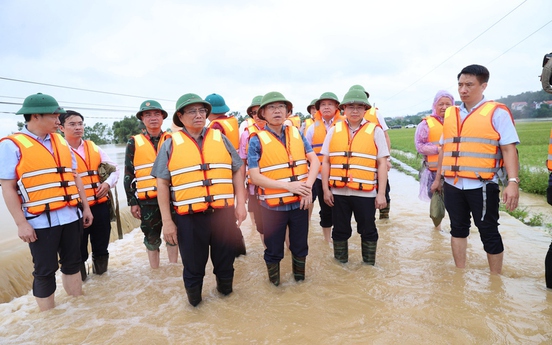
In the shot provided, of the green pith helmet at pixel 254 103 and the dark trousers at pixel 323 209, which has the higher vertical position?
the green pith helmet at pixel 254 103

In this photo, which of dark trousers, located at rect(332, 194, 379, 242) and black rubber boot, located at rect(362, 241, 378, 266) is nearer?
dark trousers, located at rect(332, 194, 379, 242)

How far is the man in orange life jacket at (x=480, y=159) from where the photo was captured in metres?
3.13

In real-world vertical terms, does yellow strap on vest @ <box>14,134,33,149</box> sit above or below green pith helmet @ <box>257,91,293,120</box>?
below

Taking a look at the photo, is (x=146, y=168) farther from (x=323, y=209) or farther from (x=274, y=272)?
(x=323, y=209)

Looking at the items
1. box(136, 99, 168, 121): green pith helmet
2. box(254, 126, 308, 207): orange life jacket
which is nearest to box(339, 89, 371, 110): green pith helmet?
box(254, 126, 308, 207): orange life jacket

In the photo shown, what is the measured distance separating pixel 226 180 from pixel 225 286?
3.98ft

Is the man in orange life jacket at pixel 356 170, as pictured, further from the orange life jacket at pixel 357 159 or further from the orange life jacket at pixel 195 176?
the orange life jacket at pixel 195 176

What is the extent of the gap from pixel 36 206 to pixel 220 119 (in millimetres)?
2447

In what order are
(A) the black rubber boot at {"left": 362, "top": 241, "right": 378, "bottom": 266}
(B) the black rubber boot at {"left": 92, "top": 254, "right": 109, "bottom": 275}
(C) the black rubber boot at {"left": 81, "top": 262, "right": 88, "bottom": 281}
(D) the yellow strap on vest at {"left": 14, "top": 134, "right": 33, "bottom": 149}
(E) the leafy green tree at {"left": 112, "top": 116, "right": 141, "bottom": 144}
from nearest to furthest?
(D) the yellow strap on vest at {"left": 14, "top": 134, "right": 33, "bottom": 149}, (A) the black rubber boot at {"left": 362, "top": 241, "right": 378, "bottom": 266}, (C) the black rubber boot at {"left": 81, "top": 262, "right": 88, "bottom": 281}, (B) the black rubber boot at {"left": 92, "top": 254, "right": 109, "bottom": 275}, (E) the leafy green tree at {"left": 112, "top": 116, "right": 141, "bottom": 144}

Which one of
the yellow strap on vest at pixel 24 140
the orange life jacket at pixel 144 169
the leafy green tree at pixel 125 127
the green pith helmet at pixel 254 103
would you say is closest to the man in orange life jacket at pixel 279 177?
the orange life jacket at pixel 144 169

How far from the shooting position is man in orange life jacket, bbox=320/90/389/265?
367cm

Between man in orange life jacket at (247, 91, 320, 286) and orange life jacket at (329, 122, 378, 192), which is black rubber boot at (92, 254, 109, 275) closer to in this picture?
man in orange life jacket at (247, 91, 320, 286)

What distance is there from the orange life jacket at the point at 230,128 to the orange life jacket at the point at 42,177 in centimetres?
192

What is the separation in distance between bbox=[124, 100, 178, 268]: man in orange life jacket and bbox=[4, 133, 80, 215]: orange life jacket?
2.79ft
